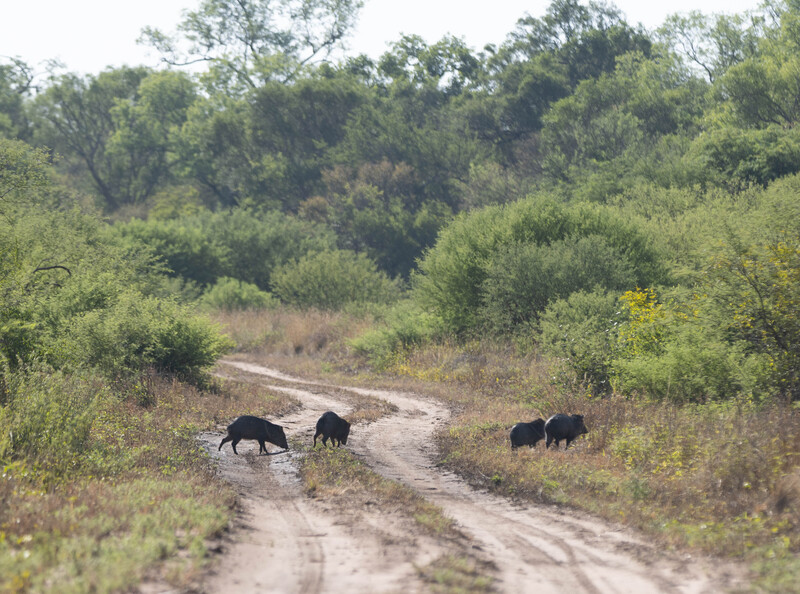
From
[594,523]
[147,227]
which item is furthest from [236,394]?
[147,227]

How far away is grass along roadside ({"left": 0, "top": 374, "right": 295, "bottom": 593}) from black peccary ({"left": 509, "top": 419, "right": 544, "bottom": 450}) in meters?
4.55

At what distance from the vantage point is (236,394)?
770 inches

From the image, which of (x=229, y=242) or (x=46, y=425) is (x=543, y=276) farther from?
(x=229, y=242)

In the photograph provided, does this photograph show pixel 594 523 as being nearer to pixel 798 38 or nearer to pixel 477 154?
pixel 798 38

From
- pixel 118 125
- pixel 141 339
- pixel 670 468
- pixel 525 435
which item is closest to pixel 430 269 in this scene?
pixel 141 339

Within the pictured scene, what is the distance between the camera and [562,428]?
39.7 ft

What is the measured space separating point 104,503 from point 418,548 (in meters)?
3.06

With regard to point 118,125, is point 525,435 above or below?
below

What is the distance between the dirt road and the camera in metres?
6.13

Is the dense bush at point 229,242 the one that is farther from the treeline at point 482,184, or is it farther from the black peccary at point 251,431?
the black peccary at point 251,431

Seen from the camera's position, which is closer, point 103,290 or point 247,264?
point 103,290

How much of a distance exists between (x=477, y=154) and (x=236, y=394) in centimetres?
4289

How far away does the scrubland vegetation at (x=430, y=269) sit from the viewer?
8906 millimetres

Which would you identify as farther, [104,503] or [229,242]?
[229,242]
